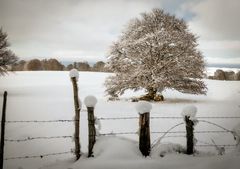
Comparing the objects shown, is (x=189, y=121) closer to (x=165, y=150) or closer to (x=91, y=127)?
(x=165, y=150)

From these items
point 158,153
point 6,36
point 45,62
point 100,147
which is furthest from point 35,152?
point 45,62

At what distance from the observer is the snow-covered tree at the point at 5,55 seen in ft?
72.3

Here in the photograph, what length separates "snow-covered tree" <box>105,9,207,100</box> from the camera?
15.6 m

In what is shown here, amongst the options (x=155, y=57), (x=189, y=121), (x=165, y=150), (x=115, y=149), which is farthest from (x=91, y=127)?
(x=155, y=57)

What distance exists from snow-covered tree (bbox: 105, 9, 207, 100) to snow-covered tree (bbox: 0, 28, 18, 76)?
9708 millimetres

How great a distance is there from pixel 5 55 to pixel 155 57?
1277 cm

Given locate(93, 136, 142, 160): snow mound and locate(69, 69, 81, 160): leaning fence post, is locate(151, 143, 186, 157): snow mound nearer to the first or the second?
locate(93, 136, 142, 160): snow mound

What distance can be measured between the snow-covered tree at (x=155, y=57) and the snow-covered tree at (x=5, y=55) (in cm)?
971

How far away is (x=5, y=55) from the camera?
22109 millimetres

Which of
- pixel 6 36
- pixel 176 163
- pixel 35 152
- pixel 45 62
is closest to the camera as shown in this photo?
pixel 176 163

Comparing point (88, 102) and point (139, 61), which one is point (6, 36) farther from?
point (88, 102)

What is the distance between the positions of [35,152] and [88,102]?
8.88 ft

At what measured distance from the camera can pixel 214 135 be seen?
865 centimetres

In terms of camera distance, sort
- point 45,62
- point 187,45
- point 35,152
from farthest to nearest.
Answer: point 45,62 → point 187,45 → point 35,152
